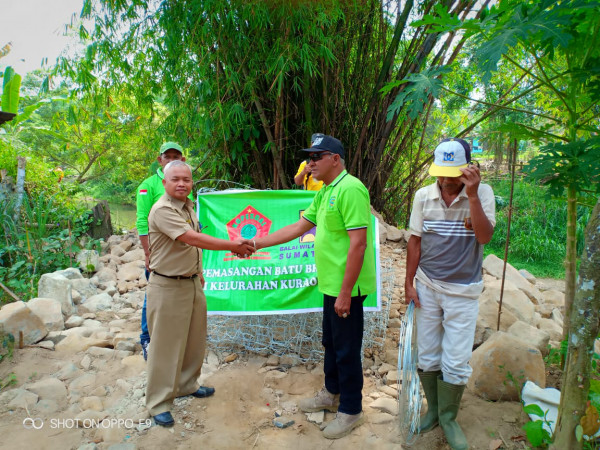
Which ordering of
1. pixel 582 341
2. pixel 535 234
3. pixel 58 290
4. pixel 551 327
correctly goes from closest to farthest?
pixel 582 341
pixel 551 327
pixel 58 290
pixel 535 234

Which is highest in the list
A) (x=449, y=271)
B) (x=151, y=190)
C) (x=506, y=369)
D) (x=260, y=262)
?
(x=151, y=190)

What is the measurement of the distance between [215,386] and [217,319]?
71cm

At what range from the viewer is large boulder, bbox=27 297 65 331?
3.62 m

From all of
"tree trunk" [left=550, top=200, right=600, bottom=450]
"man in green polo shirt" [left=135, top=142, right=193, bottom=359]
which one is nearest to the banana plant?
"man in green polo shirt" [left=135, top=142, right=193, bottom=359]

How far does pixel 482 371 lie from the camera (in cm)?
265

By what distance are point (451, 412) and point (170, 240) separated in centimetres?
177

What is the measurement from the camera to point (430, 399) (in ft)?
7.76

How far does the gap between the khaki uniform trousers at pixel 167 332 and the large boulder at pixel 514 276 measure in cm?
367

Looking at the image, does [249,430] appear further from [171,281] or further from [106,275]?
[106,275]

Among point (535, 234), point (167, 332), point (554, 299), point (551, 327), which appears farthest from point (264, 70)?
point (535, 234)

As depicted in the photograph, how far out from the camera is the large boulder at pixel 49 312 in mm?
3621

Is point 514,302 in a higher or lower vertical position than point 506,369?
higher

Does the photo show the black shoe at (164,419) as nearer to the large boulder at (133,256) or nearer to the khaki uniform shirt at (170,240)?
the khaki uniform shirt at (170,240)

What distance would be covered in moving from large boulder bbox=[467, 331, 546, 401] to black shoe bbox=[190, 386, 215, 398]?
166 centimetres
